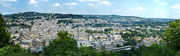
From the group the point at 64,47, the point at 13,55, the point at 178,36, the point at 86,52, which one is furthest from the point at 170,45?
the point at 13,55

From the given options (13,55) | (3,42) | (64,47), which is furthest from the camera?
(3,42)

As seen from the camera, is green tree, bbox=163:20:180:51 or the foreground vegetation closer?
the foreground vegetation

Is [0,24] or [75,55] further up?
[0,24]

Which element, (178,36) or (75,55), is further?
(178,36)

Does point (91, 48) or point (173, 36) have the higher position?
point (173, 36)

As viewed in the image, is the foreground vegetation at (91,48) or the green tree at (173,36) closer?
the foreground vegetation at (91,48)

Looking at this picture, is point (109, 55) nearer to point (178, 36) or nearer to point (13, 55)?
point (13, 55)

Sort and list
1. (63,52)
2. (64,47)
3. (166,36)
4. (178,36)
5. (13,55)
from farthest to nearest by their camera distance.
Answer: (166,36)
(178,36)
(64,47)
(63,52)
(13,55)

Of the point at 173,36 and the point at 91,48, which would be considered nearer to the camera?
the point at 91,48
